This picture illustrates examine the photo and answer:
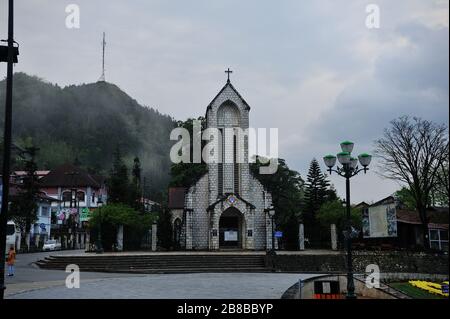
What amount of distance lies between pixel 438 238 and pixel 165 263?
927 inches

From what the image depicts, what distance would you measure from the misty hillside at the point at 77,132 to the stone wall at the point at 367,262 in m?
118

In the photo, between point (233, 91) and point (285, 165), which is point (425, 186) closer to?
point (233, 91)

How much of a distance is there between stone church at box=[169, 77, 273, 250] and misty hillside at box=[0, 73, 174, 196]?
345 ft

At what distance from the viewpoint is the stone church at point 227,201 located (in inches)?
1533

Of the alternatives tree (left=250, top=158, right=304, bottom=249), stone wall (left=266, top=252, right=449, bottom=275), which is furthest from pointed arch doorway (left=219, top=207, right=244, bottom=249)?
tree (left=250, top=158, right=304, bottom=249)

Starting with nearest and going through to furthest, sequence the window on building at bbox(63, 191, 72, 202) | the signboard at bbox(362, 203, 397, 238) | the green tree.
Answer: the signboard at bbox(362, 203, 397, 238) < the green tree < the window on building at bbox(63, 191, 72, 202)

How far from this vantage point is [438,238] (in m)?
37.3

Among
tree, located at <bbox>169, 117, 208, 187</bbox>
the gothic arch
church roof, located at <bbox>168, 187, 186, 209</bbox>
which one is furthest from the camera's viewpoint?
church roof, located at <bbox>168, 187, 186, 209</bbox>

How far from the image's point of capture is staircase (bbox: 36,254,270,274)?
27.7 metres

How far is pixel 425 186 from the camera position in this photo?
117 ft

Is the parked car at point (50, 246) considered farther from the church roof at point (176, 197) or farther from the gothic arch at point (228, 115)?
the gothic arch at point (228, 115)

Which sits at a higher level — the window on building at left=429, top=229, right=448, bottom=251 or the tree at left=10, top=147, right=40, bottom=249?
the tree at left=10, top=147, right=40, bottom=249

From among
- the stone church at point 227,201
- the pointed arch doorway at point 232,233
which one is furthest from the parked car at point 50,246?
the pointed arch doorway at point 232,233

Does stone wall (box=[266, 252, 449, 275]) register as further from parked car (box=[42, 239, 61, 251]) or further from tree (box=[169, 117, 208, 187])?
parked car (box=[42, 239, 61, 251])
